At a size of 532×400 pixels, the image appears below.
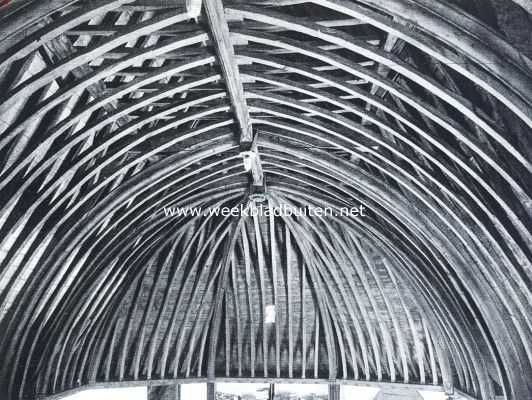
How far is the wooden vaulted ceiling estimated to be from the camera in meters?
8.15

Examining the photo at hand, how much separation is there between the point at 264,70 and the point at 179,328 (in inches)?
570

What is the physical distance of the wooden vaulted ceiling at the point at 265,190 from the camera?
8148mm

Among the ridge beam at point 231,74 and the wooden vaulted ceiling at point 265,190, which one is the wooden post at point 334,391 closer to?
the wooden vaulted ceiling at point 265,190

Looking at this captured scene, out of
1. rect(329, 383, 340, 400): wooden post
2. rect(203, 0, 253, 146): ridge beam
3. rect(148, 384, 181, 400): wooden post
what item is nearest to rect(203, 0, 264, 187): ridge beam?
rect(203, 0, 253, 146): ridge beam

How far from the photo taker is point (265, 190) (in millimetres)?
17625

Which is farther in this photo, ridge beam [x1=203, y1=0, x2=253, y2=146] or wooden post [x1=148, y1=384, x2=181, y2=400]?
wooden post [x1=148, y1=384, x2=181, y2=400]

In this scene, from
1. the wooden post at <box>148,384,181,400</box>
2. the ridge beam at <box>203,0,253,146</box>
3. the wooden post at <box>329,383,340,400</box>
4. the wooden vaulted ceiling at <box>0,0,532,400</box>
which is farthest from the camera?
the wooden post at <box>148,384,181,400</box>

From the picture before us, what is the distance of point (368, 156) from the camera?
12.8 metres

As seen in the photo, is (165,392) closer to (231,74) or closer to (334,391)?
(334,391)

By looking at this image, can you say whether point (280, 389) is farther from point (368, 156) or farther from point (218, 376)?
point (368, 156)

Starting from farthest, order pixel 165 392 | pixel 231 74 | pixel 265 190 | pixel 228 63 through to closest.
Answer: pixel 165 392, pixel 265 190, pixel 231 74, pixel 228 63

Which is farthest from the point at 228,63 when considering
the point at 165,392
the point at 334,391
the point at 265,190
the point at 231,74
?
the point at 165,392

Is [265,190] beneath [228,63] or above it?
above

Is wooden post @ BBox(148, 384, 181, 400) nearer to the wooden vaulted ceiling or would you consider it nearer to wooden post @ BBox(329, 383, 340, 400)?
the wooden vaulted ceiling
